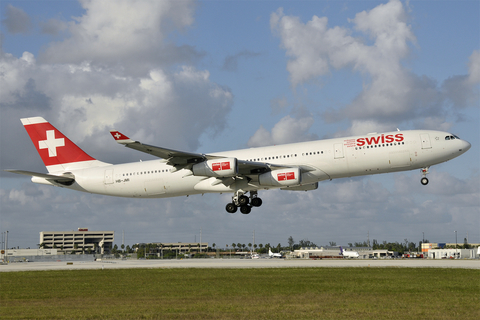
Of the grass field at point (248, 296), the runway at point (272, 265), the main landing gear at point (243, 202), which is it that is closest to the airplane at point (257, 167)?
the main landing gear at point (243, 202)

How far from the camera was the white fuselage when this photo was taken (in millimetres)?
41094

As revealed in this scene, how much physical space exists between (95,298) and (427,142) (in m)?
29.2

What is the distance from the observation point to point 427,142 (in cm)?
4109

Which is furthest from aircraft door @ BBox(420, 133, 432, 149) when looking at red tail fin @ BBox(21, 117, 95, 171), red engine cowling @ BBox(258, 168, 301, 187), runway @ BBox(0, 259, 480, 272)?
red tail fin @ BBox(21, 117, 95, 171)

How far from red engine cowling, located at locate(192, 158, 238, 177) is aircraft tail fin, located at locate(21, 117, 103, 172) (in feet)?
48.9

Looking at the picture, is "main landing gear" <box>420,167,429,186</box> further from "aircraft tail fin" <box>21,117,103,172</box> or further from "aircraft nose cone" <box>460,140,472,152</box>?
"aircraft tail fin" <box>21,117,103,172</box>

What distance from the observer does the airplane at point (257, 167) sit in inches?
1620

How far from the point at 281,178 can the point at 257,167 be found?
237cm

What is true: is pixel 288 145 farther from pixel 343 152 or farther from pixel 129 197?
pixel 129 197

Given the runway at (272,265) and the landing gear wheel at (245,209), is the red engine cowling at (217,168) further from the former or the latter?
the runway at (272,265)

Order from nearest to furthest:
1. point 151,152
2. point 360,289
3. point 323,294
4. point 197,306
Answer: point 197,306 → point 323,294 → point 360,289 → point 151,152

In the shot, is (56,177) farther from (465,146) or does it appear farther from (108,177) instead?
(465,146)

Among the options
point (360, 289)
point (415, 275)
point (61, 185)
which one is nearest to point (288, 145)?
point (415, 275)

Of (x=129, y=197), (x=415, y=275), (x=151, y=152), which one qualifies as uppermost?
(x=151, y=152)
